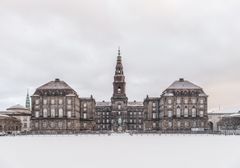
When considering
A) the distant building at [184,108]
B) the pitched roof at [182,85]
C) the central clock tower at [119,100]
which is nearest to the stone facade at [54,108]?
the distant building at [184,108]

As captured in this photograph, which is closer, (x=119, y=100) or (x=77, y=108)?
(x=77, y=108)

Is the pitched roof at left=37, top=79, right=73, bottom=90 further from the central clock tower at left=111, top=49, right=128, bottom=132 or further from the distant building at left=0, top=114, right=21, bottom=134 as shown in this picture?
the central clock tower at left=111, top=49, right=128, bottom=132

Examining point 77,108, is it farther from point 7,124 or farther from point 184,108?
point 184,108

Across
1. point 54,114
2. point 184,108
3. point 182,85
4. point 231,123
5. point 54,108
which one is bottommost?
point 231,123

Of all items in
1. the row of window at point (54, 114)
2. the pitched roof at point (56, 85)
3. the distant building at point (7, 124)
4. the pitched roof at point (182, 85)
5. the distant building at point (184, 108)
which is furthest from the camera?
the pitched roof at point (182, 85)

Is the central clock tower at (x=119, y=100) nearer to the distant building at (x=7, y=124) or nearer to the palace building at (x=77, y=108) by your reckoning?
the palace building at (x=77, y=108)

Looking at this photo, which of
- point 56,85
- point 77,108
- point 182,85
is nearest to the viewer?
point 56,85

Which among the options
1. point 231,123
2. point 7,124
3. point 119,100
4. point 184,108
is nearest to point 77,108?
point 7,124

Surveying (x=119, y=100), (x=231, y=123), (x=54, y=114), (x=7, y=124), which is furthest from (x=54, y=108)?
(x=231, y=123)

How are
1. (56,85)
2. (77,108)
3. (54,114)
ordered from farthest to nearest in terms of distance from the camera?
(77,108)
(56,85)
(54,114)

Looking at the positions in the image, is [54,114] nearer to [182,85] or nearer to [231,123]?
[182,85]

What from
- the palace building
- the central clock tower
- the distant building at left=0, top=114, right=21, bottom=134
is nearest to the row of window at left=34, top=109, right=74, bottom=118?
the palace building

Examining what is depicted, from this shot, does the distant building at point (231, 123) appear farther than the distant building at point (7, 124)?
Yes

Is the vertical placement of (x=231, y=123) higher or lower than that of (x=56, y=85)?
lower
